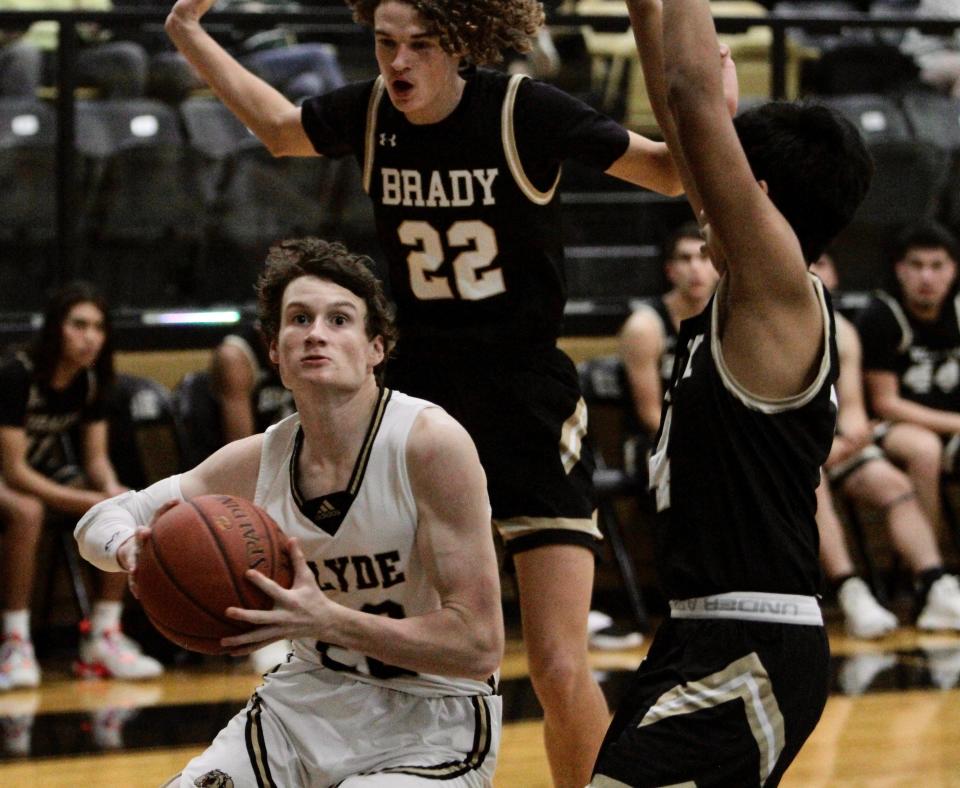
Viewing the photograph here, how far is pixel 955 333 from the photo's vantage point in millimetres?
7328

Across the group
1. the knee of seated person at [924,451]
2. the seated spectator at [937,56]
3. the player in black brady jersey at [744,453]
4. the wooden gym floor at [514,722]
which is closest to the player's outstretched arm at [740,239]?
the player in black brady jersey at [744,453]

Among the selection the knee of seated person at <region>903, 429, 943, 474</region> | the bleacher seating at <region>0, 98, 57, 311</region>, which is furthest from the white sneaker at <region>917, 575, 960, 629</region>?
the bleacher seating at <region>0, 98, 57, 311</region>

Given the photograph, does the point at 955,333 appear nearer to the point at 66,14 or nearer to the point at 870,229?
the point at 870,229

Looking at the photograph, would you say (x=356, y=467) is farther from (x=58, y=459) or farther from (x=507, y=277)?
(x=58, y=459)

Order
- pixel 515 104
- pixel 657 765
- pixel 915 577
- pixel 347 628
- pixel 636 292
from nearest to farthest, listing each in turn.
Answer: pixel 657 765
pixel 347 628
pixel 515 104
pixel 915 577
pixel 636 292

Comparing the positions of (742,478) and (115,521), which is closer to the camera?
(742,478)

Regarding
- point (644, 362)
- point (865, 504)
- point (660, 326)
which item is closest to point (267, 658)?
point (644, 362)

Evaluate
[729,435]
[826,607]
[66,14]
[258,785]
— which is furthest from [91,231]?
[729,435]

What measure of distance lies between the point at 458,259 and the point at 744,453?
1.39m

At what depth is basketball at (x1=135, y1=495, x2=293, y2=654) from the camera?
8.65 feet

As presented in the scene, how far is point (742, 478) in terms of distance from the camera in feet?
8.02

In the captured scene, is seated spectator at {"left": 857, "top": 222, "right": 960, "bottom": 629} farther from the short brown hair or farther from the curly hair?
the short brown hair

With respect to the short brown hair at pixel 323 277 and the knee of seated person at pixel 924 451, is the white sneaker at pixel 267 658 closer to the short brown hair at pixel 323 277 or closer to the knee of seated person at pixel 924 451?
the knee of seated person at pixel 924 451

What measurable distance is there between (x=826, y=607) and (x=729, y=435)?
16.8 feet
